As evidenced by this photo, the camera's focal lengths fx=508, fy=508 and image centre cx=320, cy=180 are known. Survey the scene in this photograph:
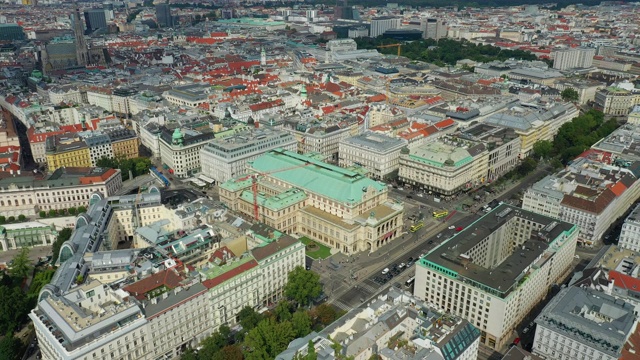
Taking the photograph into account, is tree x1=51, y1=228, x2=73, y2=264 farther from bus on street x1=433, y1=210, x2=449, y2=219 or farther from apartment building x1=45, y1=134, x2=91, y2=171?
bus on street x1=433, y1=210, x2=449, y2=219

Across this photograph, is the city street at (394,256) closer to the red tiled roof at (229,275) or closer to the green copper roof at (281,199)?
the green copper roof at (281,199)

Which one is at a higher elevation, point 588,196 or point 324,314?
point 588,196

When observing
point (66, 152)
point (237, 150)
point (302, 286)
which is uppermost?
point (237, 150)

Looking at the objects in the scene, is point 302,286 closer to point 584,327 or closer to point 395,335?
point 395,335

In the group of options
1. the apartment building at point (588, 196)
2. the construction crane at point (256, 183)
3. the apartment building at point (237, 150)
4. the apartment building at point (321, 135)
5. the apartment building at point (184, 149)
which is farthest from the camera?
the apartment building at point (321, 135)

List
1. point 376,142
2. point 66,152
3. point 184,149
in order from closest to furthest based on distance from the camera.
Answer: point 66,152 → point 376,142 → point 184,149

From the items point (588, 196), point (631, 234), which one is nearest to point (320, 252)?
point (588, 196)

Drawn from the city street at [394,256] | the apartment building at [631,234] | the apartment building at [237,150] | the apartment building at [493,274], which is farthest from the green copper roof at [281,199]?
the apartment building at [631,234]
